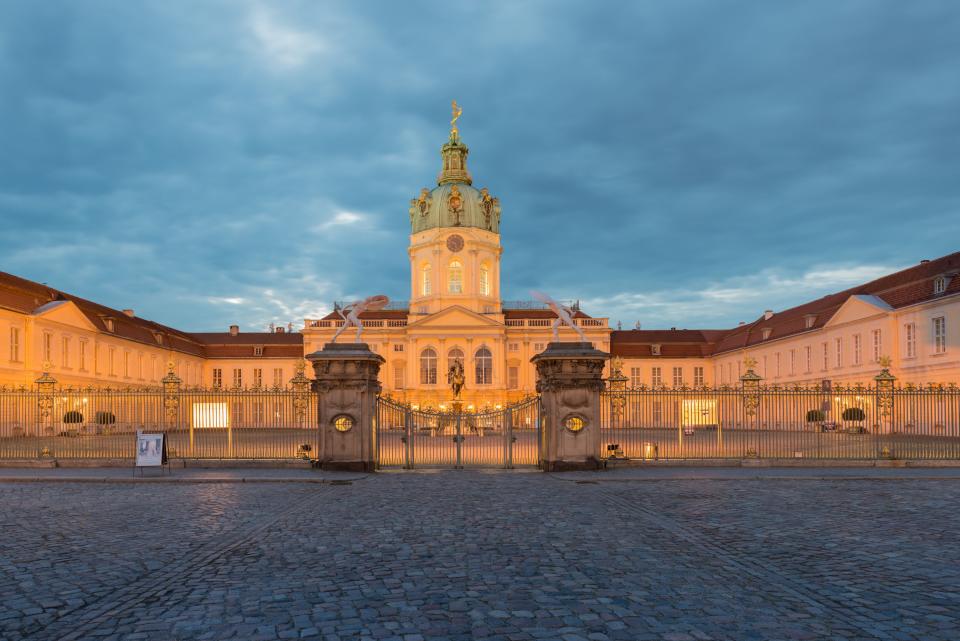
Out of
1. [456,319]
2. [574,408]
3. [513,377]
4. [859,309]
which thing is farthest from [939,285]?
[456,319]

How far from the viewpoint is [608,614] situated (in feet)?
22.5

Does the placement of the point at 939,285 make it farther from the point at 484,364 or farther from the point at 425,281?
the point at 425,281

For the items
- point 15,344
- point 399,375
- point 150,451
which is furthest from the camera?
point 399,375

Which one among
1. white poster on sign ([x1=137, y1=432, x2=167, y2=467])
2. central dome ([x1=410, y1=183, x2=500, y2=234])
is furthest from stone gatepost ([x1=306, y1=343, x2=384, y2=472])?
central dome ([x1=410, y1=183, x2=500, y2=234])

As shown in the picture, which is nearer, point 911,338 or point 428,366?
point 911,338

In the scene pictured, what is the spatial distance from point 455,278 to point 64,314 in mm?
36903

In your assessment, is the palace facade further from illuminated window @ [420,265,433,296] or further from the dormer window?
the dormer window

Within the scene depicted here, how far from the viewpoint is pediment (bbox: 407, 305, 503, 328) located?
7550cm

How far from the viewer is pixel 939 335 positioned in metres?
43.3

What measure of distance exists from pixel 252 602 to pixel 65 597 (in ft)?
5.75

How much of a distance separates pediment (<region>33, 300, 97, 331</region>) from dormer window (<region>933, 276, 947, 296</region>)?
51.9 metres

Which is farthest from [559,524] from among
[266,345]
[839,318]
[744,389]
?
[266,345]

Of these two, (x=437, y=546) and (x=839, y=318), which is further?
(x=839, y=318)

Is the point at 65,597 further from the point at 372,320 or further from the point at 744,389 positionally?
the point at 372,320
